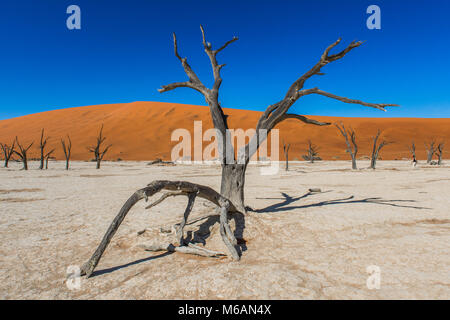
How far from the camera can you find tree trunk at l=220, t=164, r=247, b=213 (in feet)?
14.5

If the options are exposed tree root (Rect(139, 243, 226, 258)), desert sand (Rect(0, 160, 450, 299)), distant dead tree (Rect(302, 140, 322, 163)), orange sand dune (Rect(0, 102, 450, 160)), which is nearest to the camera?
desert sand (Rect(0, 160, 450, 299))

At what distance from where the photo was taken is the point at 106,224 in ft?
15.4

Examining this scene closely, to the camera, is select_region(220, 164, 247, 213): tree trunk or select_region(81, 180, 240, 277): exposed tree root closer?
select_region(81, 180, 240, 277): exposed tree root

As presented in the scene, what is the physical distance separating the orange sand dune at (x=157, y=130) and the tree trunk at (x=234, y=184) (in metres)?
31.8

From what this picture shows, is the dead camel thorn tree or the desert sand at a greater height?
the dead camel thorn tree

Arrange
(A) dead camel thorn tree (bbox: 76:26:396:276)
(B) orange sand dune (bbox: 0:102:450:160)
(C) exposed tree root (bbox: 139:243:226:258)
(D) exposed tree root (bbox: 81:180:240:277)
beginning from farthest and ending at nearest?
(B) orange sand dune (bbox: 0:102:450:160)
(A) dead camel thorn tree (bbox: 76:26:396:276)
(C) exposed tree root (bbox: 139:243:226:258)
(D) exposed tree root (bbox: 81:180:240:277)

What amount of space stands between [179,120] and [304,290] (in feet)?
184

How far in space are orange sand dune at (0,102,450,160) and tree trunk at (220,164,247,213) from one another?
31.8 metres

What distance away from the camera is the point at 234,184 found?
4.47m

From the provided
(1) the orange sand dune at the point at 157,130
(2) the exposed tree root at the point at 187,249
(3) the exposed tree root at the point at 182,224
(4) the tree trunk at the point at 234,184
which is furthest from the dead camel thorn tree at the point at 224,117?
(1) the orange sand dune at the point at 157,130

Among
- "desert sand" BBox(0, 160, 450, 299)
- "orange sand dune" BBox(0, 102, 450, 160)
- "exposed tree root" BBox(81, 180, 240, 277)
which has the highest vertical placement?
"orange sand dune" BBox(0, 102, 450, 160)

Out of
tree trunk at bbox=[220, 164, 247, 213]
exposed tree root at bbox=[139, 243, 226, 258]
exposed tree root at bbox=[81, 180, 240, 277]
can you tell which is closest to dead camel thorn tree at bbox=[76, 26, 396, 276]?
tree trunk at bbox=[220, 164, 247, 213]

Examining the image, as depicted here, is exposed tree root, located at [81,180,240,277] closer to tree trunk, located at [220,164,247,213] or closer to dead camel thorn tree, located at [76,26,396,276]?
dead camel thorn tree, located at [76,26,396,276]
